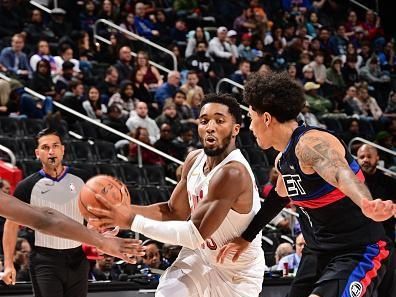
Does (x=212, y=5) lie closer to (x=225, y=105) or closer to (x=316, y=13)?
(x=316, y=13)

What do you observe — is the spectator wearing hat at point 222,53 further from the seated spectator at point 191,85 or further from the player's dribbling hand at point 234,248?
the player's dribbling hand at point 234,248

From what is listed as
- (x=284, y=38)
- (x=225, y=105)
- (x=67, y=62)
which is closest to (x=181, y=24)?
(x=284, y=38)

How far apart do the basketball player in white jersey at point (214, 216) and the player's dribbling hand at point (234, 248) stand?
91 millimetres

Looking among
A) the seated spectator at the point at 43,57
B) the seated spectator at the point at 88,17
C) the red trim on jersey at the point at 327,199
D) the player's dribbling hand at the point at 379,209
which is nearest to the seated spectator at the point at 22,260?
the red trim on jersey at the point at 327,199

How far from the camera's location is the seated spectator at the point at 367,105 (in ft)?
55.2

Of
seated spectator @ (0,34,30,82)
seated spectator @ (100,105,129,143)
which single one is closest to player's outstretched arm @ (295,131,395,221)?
seated spectator @ (100,105,129,143)

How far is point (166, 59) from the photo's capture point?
16578mm

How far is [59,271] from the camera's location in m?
7.37

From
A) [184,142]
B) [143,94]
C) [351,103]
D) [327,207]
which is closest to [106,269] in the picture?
[184,142]

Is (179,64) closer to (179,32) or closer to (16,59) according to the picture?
(179,32)

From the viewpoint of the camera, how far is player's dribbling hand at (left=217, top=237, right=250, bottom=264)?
566cm

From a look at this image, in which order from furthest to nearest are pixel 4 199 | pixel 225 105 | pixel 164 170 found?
pixel 164 170 < pixel 225 105 < pixel 4 199

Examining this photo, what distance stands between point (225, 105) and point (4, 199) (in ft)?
6.92

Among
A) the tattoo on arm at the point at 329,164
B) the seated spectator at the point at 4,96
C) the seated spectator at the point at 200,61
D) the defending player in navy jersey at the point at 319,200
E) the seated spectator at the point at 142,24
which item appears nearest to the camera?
the tattoo on arm at the point at 329,164
